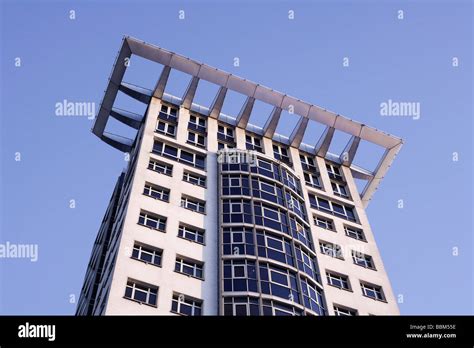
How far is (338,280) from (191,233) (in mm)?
9988

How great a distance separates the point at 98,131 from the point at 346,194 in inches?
832

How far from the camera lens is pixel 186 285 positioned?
32625 mm

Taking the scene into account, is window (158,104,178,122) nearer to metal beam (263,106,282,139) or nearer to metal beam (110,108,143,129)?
metal beam (110,108,143,129)

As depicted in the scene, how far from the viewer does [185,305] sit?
31734 mm

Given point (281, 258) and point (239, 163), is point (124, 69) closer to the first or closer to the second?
point (239, 163)

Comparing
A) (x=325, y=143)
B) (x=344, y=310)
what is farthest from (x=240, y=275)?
(x=325, y=143)

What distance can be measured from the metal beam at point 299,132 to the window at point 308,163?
1.20m

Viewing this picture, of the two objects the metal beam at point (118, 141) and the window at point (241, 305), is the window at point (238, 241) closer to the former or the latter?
the window at point (241, 305)

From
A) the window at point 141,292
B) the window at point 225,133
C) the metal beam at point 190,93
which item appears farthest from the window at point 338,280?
the metal beam at point 190,93

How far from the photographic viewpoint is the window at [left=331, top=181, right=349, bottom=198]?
48.9 metres

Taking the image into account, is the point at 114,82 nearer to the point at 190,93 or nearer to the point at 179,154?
the point at 190,93

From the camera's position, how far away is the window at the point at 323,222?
143ft

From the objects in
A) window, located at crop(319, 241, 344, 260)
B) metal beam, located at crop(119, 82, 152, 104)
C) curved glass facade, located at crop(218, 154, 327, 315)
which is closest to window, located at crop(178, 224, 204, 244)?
curved glass facade, located at crop(218, 154, 327, 315)

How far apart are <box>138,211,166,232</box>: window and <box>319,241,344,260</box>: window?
36.7 feet
